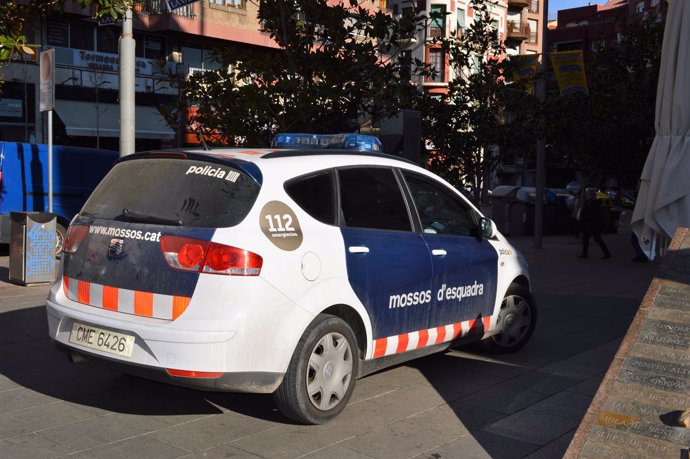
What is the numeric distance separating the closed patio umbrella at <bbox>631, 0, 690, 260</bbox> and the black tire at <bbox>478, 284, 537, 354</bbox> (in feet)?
3.84

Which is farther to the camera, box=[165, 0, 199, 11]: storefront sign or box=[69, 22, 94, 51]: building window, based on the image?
box=[69, 22, 94, 51]: building window

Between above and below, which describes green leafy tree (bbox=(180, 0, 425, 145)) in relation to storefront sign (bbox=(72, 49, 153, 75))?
below

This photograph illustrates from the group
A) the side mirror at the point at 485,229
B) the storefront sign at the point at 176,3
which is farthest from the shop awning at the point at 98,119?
the side mirror at the point at 485,229

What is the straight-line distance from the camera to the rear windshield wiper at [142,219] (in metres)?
4.75

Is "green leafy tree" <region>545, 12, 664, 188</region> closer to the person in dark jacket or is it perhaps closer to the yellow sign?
the yellow sign

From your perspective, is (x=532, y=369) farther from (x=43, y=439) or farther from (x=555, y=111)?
(x=555, y=111)

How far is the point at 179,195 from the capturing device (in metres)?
4.87

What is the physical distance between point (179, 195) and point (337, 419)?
5.77 feet

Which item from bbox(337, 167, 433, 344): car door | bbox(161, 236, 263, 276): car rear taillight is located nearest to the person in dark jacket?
bbox(337, 167, 433, 344): car door

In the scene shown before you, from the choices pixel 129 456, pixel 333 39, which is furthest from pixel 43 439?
pixel 333 39

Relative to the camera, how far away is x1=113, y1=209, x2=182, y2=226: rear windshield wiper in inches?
187

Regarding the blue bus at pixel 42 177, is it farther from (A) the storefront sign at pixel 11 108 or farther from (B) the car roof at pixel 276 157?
(A) the storefront sign at pixel 11 108

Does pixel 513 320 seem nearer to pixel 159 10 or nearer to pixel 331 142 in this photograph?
pixel 331 142

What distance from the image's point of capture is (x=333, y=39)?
11875 mm
